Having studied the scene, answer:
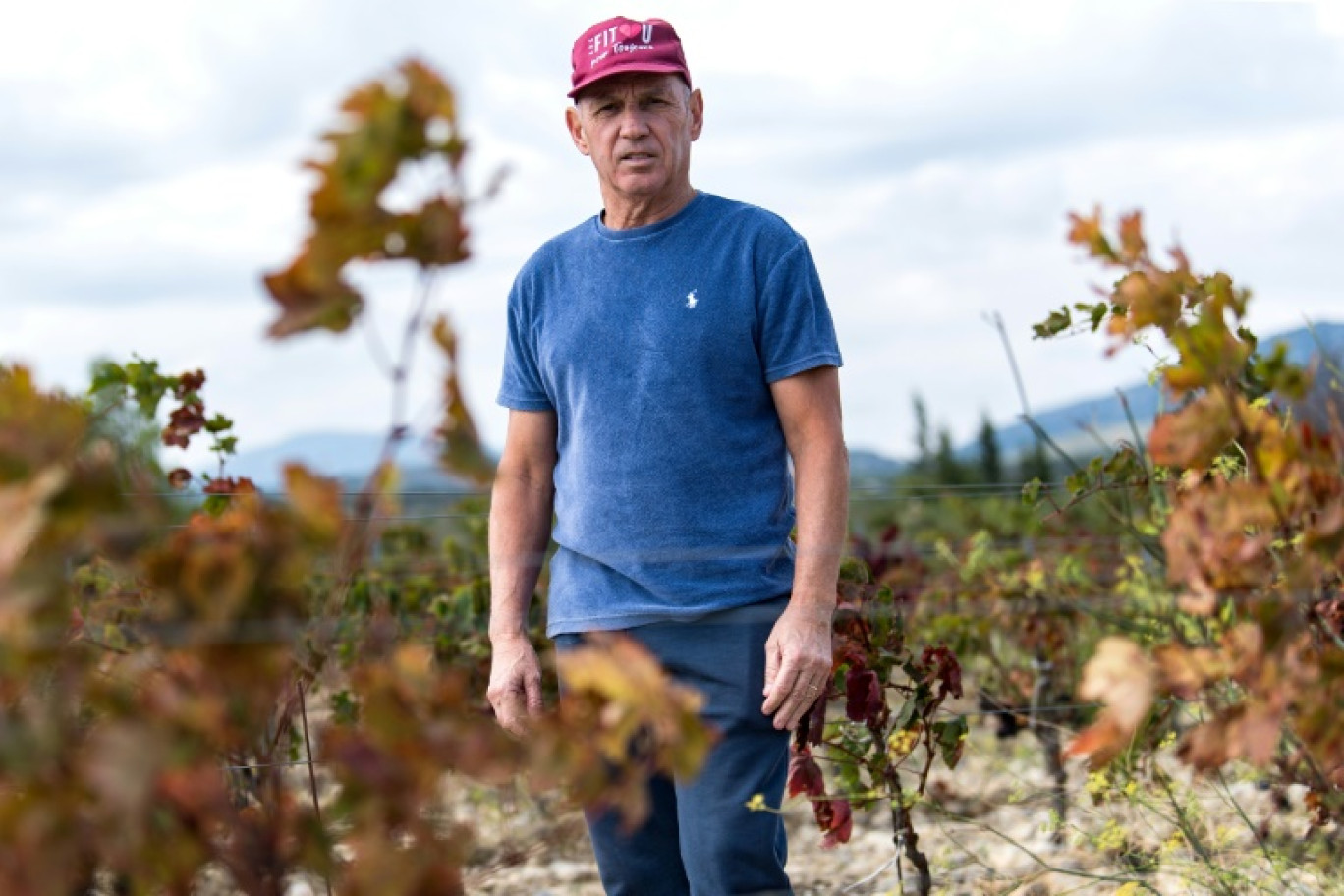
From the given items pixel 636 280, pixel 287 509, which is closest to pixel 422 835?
pixel 287 509

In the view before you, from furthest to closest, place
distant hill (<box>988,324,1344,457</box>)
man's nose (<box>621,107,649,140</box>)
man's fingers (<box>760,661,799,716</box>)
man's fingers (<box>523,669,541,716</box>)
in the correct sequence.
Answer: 1. distant hill (<box>988,324,1344,457</box>)
2. man's fingers (<box>523,669,541,716</box>)
3. man's nose (<box>621,107,649,140</box>)
4. man's fingers (<box>760,661,799,716</box>)

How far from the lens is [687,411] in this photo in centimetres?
269

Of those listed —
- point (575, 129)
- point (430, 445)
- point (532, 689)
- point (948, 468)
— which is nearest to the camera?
point (430, 445)

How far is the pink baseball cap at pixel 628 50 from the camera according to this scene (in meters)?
2.69

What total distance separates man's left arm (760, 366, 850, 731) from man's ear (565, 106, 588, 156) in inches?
22.4

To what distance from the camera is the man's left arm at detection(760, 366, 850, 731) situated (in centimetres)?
261

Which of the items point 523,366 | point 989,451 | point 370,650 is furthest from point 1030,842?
point 989,451

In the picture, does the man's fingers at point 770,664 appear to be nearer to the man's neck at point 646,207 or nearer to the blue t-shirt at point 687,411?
the blue t-shirt at point 687,411

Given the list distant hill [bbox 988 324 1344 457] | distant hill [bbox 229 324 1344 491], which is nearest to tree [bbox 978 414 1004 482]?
distant hill [bbox 229 324 1344 491]

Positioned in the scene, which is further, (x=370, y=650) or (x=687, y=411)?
(x=687, y=411)

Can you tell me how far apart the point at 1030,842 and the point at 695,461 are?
2352 millimetres

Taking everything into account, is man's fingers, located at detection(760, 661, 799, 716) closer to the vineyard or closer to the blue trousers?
the blue trousers

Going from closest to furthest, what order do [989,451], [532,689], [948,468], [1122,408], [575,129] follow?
[532,689]
[575,129]
[1122,408]
[948,468]
[989,451]

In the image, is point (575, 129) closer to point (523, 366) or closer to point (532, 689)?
point (523, 366)
